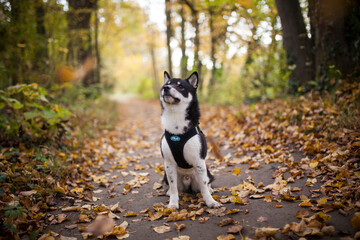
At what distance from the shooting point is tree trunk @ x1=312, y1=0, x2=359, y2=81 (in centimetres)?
541

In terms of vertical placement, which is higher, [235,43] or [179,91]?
[235,43]

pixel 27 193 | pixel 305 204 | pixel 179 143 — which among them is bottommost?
pixel 305 204

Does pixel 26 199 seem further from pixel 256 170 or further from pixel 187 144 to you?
pixel 256 170

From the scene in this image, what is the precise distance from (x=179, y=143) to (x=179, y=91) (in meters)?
0.72

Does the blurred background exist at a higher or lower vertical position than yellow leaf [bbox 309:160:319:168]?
higher

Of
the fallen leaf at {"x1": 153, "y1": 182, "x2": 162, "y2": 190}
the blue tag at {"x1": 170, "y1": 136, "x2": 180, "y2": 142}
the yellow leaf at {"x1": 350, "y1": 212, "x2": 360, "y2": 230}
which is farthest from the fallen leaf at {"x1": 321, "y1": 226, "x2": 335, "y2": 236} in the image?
the fallen leaf at {"x1": 153, "y1": 182, "x2": 162, "y2": 190}

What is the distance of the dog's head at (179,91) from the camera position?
3084 millimetres

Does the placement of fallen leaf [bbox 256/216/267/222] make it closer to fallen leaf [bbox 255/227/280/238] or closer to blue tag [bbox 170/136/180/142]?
fallen leaf [bbox 255/227/280/238]

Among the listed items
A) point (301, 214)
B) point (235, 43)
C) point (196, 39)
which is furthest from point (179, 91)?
point (196, 39)

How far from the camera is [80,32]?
29.1 ft

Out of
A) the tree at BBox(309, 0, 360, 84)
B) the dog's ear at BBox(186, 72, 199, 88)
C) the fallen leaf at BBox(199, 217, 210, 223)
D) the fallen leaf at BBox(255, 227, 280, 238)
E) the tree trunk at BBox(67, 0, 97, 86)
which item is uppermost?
the tree trunk at BBox(67, 0, 97, 86)

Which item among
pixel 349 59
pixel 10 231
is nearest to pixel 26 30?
pixel 10 231

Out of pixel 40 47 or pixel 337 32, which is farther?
pixel 40 47

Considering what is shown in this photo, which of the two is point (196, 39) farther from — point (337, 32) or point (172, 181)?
point (172, 181)
